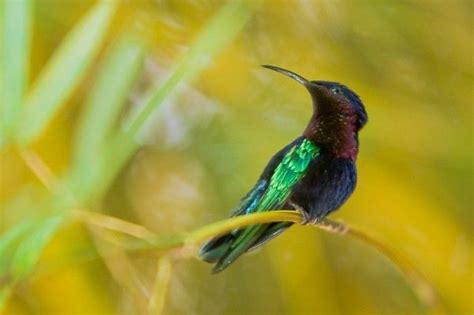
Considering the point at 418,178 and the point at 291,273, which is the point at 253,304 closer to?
the point at 291,273

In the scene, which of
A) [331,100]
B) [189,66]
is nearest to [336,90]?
[331,100]

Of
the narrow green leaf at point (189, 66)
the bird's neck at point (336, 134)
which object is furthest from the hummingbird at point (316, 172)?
the narrow green leaf at point (189, 66)

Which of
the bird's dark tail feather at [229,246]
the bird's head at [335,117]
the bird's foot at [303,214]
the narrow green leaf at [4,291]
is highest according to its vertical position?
the narrow green leaf at [4,291]

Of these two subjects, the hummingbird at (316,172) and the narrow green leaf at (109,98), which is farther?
the narrow green leaf at (109,98)

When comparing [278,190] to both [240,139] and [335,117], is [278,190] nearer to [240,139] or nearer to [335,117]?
[335,117]

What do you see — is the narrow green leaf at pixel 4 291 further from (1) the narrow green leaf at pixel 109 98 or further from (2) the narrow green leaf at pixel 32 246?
(1) the narrow green leaf at pixel 109 98

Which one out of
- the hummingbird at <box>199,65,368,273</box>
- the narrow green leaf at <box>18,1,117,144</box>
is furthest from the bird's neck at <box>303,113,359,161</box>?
the narrow green leaf at <box>18,1,117,144</box>

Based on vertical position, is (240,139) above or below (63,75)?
below
